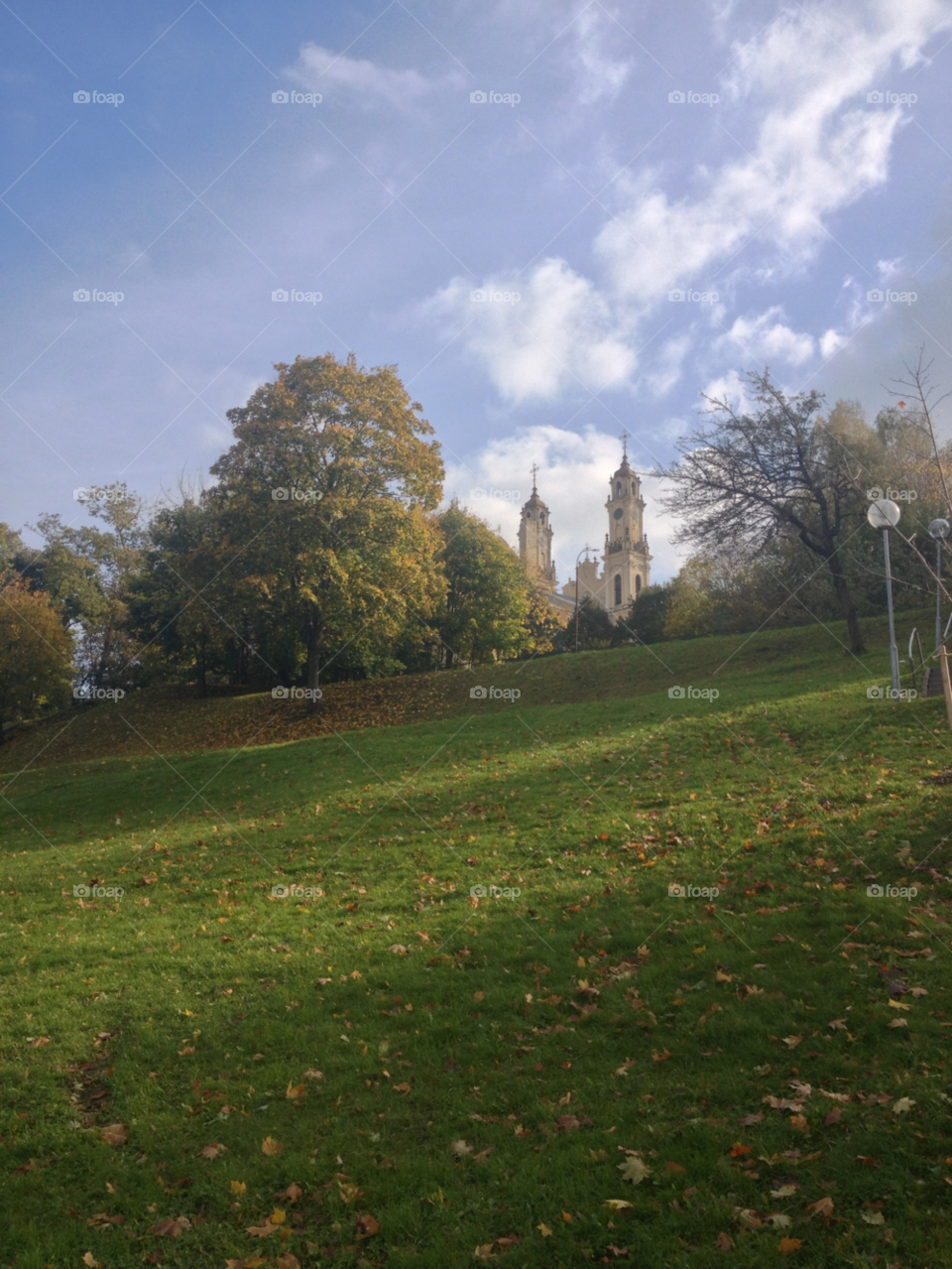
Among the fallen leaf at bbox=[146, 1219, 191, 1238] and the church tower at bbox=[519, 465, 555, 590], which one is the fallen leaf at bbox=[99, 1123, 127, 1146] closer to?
the fallen leaf at bbox=[146, 1219, 191, 1238]

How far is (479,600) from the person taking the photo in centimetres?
4788

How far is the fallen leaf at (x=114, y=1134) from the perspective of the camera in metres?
6.11

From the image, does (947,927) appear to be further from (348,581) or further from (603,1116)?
(348,581)

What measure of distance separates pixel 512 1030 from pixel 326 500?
23687 millimetres

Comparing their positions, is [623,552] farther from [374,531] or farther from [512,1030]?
[512,1030]

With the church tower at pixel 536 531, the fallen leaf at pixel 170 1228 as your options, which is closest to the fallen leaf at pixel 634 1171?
the fallen leaf at pixel 170 1228

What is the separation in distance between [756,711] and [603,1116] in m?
14.7

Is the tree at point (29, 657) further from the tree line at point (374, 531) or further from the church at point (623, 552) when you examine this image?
the church at point (623, 552)

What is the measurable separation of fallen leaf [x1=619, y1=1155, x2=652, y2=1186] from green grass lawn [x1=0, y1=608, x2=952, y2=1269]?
2 centimetres

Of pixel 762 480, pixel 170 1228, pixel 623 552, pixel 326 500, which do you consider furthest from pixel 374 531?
pixel 623 552

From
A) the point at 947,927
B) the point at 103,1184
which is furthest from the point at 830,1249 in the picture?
the point at 103,1184

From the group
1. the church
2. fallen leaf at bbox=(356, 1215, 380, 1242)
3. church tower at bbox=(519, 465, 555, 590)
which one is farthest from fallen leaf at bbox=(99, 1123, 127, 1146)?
church tower at bbox=(519, 465, 555, 590)

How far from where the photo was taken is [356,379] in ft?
98.8

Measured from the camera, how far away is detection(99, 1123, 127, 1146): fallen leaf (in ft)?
20.0
